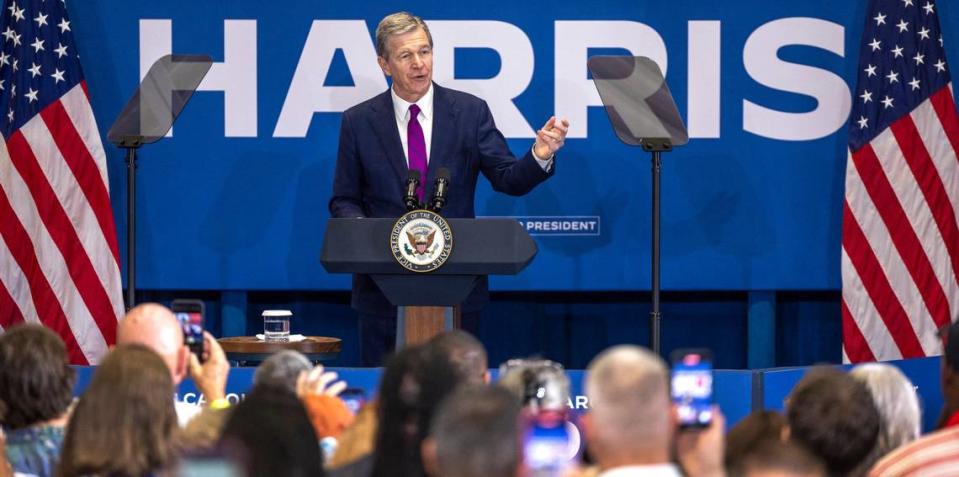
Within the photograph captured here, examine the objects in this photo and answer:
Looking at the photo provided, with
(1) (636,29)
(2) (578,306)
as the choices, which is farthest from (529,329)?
(1) (636,29)

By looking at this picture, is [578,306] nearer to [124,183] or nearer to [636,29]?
[636,29]

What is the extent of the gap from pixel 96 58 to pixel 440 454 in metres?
5.91

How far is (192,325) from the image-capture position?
4.11 meters

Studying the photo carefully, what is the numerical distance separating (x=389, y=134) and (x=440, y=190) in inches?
32.5

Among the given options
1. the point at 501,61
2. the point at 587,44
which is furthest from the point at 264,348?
the point at 587,44

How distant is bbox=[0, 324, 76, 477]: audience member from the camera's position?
11.2ft

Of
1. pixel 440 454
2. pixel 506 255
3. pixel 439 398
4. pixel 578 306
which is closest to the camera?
pixel 440 454

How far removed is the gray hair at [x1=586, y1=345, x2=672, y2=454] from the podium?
274cm

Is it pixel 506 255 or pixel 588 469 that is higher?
pixel 506 255

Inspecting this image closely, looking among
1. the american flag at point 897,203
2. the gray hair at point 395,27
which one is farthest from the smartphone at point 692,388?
the american flag at point 897,203

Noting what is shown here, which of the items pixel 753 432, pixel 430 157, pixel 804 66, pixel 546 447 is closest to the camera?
pixel 546 447

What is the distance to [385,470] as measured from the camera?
2.89 m

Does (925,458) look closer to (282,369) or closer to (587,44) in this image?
(282,369)

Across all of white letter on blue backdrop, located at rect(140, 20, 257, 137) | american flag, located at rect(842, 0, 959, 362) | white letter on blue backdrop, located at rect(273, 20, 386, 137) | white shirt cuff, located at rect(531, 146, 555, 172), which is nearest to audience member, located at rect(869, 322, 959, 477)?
white shirt cuff, located at rect(531, 146, 555, 172)
